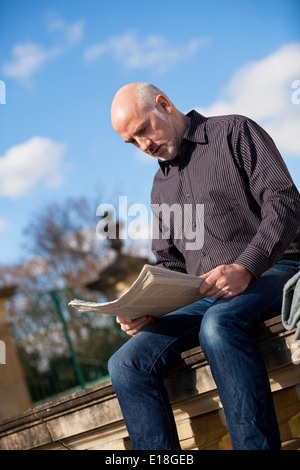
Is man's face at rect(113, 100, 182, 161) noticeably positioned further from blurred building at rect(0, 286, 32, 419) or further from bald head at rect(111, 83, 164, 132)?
blurred building at rect(0, 286, 32, 419)

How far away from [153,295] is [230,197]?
666 millimetres

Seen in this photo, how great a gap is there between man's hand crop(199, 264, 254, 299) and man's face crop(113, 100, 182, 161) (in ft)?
2.74

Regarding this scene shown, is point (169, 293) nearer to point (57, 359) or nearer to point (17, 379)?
point (57, 359)

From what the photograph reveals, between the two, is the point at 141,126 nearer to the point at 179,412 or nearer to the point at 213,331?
the point at 213,331

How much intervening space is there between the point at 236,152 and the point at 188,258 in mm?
580

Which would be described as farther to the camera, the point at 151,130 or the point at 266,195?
the point at 151,130

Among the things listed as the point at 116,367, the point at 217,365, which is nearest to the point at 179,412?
the point at 116,367

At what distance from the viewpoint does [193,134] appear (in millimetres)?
3232

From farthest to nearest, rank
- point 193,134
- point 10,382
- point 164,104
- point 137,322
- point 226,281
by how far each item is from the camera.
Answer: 1. point 10,382
2. point 164,104
3. point 193,134
4. point 137,322
5. point 226,281

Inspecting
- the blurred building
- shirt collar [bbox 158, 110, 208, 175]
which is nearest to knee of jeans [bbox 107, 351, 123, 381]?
shirt collar [bbox 158, 110, 208, 175]

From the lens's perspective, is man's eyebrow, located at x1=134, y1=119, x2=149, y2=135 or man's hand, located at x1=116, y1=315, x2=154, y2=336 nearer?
man's hand, located at x1=116, y1=315, x2=154, y2=336

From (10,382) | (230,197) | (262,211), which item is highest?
(230,197)

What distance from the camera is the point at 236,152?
3.05m

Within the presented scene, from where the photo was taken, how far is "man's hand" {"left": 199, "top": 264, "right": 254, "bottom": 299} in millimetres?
2664
